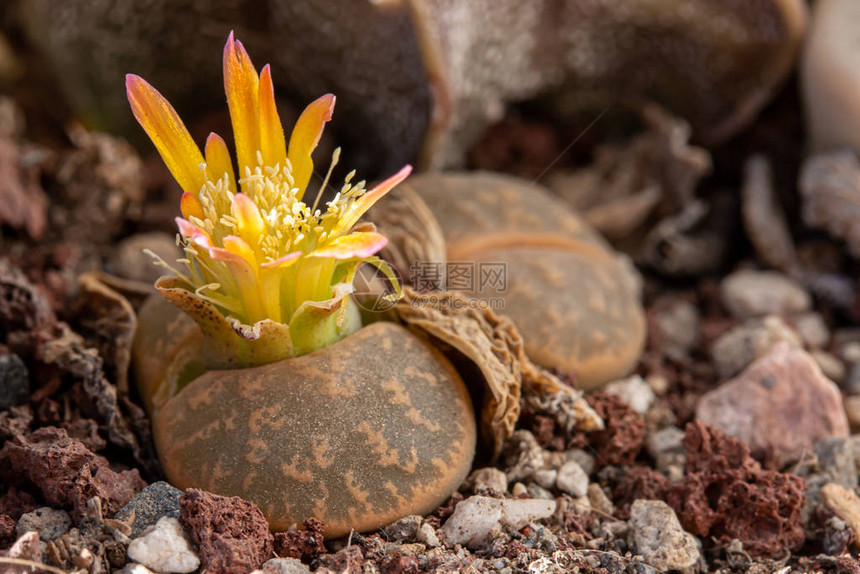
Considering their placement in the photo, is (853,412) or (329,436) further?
(853,412)

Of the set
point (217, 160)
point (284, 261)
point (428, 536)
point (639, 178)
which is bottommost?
point (428, 536)

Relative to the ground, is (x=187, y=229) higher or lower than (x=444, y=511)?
higher

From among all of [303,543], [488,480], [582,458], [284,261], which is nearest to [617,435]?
[582,458]

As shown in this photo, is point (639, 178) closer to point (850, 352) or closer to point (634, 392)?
point (850, 352)

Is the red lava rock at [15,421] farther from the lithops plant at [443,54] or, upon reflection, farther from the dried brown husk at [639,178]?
the dried brown husk at [639,178]

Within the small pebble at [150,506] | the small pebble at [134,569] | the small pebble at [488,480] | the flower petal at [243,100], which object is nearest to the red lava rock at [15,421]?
the small pebble at [150,506]

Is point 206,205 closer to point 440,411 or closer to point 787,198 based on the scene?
point 440,411
